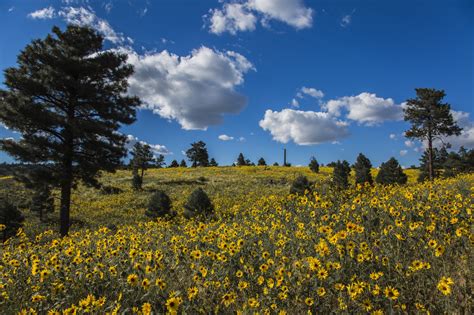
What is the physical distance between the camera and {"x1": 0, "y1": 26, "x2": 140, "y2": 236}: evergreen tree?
51.5 ft

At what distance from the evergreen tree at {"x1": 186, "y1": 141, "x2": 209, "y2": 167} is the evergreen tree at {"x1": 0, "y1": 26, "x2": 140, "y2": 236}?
2742 inches

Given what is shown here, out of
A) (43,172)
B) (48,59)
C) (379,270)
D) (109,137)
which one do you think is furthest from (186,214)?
→ (379,270)

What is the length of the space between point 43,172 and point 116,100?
5051 mm

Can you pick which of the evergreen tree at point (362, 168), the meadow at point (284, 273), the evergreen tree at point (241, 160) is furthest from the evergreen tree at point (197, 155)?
the meadow at point (284, 273)

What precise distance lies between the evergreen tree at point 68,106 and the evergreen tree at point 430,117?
31.5 meters

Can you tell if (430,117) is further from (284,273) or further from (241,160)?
(241,160)

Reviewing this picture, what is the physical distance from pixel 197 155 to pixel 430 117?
60.1 meters

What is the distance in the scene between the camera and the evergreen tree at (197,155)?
289 ft

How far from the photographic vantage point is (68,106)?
17.0 meters

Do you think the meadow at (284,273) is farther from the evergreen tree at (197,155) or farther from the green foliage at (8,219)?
the evergreen tree at (197,155)

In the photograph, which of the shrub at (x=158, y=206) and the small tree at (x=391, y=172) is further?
the small tree at (x=391, y=172)

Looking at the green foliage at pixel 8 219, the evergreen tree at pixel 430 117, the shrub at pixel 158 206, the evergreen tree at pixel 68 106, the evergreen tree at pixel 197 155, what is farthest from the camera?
the evergreen tree at pixel 197 155

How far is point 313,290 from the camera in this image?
389 centimetres

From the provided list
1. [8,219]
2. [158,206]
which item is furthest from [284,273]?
[8,219]
